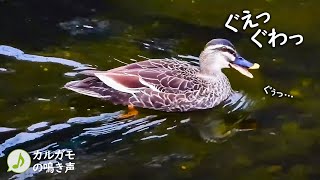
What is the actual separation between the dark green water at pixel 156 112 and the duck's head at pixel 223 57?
0.27 feet

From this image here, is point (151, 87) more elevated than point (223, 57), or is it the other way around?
point (223, 57)

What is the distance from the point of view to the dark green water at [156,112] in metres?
2.18

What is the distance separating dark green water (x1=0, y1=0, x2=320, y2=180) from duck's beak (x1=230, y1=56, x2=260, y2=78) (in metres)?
0.07

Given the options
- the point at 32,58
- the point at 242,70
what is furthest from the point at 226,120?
the point at 32,58

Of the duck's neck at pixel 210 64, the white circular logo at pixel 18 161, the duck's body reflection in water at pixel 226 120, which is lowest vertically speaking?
the white circular logo at pixel 18 161

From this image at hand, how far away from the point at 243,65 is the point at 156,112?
1.02ft

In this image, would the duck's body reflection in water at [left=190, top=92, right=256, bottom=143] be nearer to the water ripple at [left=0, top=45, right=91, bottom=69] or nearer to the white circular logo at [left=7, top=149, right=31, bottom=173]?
the water ripple at [left=0, top=45, right=91, bottom=69]

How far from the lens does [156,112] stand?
244cm

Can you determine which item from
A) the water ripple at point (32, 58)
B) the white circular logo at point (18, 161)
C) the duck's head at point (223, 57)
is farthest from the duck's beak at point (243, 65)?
the white circular logo at point (18, 161)

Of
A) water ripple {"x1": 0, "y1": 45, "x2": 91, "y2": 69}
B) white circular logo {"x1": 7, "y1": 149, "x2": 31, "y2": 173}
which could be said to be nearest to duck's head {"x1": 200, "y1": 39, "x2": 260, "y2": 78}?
water ripple {"x1": 0, "y1": 45, "x2": 91, "y2": 69}

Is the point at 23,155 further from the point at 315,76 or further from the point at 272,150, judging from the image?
the point at 315,76

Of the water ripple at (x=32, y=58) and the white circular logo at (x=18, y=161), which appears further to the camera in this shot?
the water ripple at (x=32, y=58)

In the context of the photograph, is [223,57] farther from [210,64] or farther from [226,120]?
[226,120]

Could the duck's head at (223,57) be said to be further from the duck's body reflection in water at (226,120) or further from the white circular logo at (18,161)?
the white circular logo at (18,161)
